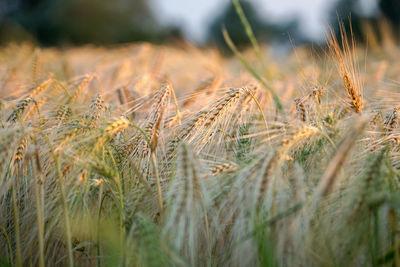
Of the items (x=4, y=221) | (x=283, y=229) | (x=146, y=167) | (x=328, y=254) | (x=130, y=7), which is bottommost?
(x=328, y=254)

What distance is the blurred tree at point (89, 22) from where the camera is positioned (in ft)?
62.8

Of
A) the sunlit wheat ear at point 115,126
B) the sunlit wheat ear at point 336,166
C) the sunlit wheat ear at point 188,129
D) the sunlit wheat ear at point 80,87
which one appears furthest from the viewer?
the sunlit wheat ear at point 80,87

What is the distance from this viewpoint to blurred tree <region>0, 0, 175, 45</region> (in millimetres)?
19156

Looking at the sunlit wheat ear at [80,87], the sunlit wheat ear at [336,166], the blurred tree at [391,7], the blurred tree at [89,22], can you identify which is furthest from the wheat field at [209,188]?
the blurred tree at [89,22]

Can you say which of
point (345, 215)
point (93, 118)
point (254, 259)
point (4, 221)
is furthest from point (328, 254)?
point (4, 221)

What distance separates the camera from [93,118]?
152 centimetres

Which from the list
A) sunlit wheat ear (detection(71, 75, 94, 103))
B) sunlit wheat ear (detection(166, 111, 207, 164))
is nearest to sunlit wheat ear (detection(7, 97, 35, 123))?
sunlit wheat ear (detection(71, 75, 94, 103))

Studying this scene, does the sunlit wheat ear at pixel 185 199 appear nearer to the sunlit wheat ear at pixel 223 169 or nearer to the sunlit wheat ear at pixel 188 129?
the sunlit wheat ear at pixel 223 169

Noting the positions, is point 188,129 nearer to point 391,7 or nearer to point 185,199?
point 185,199

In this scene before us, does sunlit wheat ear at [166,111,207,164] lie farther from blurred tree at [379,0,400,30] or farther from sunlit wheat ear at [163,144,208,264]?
blurred tree at [379,0,400,30]

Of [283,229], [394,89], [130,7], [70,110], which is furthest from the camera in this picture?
[130,7]

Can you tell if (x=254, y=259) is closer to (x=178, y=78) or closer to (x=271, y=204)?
(x=271, y=204)

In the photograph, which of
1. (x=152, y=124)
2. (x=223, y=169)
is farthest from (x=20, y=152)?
(x=223, y=169)

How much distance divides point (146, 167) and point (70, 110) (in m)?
0.56
